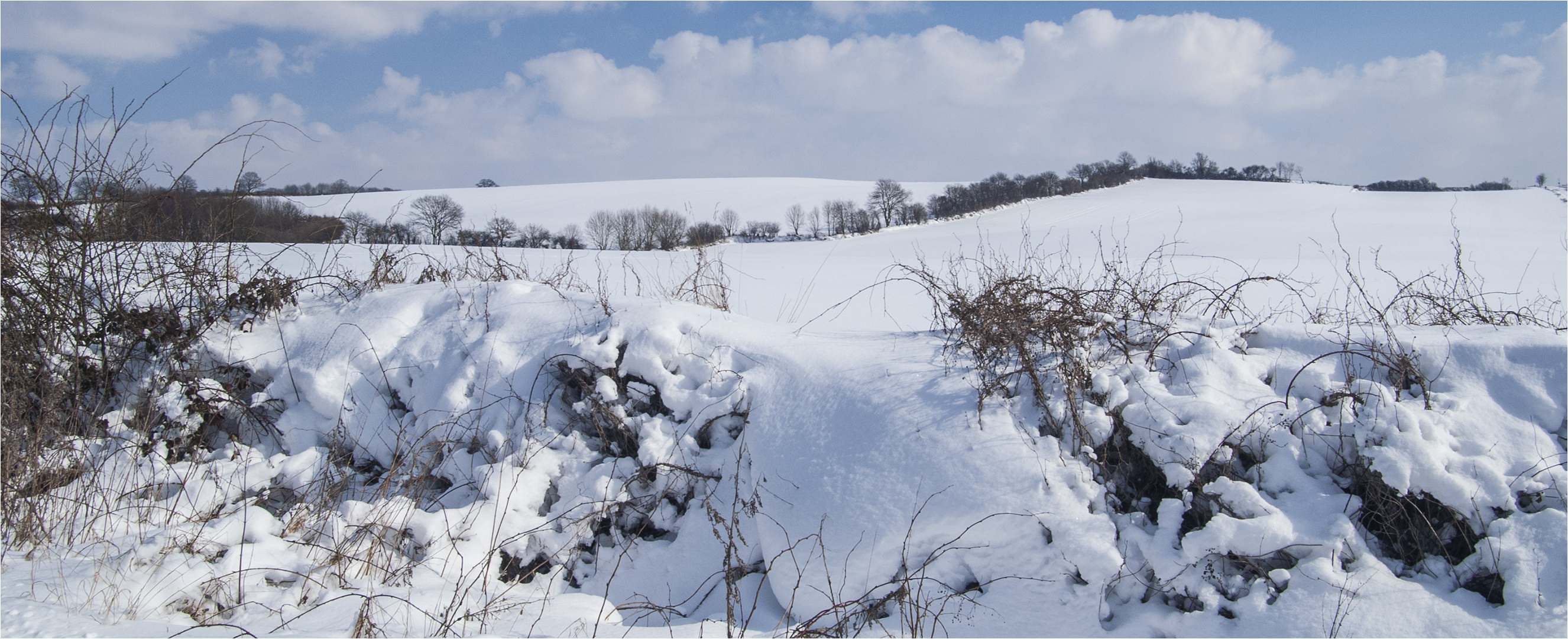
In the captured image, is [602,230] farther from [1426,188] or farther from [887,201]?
[1426,188]

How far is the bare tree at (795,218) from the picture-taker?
46500 millimetres

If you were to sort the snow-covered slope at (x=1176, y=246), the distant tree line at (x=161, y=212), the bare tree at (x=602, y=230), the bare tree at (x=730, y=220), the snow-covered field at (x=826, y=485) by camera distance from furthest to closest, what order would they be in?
the bare tree at (x=730, y=220) < the bare tree at (x=602, y=230) < the snow-covered slope at (x=1176, y=246) < the distant tree line at (x=161, y=212) < the snow-covered field at (x=826, y=485)

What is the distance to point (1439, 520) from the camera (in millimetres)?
3033

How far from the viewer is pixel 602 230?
115 ft

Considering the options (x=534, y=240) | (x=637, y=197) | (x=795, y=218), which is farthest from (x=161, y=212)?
(x=637, y=197)

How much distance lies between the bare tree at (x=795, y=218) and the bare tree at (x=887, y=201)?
4730 millimetres

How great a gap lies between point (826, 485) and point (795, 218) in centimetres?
4548

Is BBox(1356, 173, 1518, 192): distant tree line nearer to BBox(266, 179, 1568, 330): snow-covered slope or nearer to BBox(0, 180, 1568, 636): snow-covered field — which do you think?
BBox(266, 179, 1568, 330): snow-covered slope

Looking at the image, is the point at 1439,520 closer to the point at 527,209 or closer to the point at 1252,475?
the point at 1252,475

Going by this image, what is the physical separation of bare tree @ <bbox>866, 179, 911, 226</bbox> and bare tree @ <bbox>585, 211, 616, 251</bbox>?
675 inches

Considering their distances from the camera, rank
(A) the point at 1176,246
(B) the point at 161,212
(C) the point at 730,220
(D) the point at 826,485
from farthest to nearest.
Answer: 1. (C) the point at 730,220
2. (A) the point at 1176,246
3. (B) the point at 161,212
4. (D) the point at 826,485

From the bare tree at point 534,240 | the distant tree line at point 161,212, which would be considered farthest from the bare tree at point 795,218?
the distant tree line at point 161,212

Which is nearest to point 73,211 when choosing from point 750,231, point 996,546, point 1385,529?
point 996,546

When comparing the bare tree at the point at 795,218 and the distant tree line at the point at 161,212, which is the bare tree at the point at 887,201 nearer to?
the bare tree at the point at 795,218
